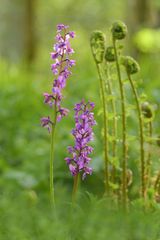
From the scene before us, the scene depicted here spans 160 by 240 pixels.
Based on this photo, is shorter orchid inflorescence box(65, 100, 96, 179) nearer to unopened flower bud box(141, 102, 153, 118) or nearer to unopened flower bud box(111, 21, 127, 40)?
unopened flower bud box(111, 21, 127, 40)

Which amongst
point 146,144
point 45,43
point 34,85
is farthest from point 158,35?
point 45,43

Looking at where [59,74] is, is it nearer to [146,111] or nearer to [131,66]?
[131,66]

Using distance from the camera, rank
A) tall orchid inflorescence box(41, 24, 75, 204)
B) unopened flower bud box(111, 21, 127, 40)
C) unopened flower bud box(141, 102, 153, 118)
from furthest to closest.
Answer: unopened flower bud box(141, 102, 153, 118) → unopened flower bud box(111, 21, 127, 40) → tall orchid inflorescence box(41, 24, 75, 204)

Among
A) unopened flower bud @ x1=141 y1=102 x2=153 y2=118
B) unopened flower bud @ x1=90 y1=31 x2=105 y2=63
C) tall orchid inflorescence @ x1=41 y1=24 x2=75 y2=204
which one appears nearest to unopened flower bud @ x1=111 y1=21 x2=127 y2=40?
unopened flower bud @ x1=90 y1=31 x2=105 y2=63

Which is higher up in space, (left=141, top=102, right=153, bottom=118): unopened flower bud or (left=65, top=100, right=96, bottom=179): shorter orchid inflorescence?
(left=141, top=102, right=153, bottom=118): unopened flower bud

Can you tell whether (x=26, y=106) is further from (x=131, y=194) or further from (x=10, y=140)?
(x=131, y=194)

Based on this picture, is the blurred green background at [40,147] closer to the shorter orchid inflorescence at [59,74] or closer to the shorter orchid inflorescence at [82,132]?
the shorter orchid inflorescence at [82,132]

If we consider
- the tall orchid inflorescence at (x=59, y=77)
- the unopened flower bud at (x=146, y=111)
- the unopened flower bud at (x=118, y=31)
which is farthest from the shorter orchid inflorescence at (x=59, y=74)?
the unopened flower bud at (x=146, y=111)

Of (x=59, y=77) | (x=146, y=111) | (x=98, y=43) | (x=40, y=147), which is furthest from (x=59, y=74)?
(x=40, y=147)
